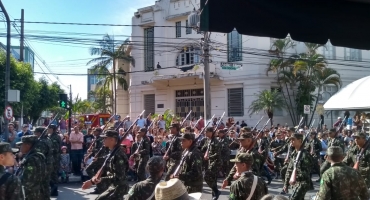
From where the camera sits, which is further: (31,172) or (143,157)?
(143,157)

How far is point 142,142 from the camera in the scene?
12.8 metres

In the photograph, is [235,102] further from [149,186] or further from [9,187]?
[9,187]

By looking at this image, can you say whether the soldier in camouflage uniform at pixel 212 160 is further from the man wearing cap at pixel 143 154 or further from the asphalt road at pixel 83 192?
the man wearing cap at pixel 143 154

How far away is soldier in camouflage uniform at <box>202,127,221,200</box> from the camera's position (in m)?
10.9

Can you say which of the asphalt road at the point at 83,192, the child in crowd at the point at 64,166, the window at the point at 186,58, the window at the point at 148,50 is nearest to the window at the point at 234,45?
the window at the point at 186,58

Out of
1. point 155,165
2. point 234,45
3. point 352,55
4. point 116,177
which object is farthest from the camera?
point 352,55

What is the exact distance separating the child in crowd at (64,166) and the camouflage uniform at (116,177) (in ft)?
27.3

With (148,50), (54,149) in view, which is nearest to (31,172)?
(54,149)

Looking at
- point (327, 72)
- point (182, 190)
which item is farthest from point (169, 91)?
point (182, 190)

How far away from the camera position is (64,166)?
15.0 m

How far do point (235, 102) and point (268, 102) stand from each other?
3.51 meters

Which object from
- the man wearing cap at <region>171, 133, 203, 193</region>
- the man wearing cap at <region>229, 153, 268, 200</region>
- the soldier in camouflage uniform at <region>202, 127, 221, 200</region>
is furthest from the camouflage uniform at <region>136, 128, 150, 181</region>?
the man wearing cap at <region>229, 153, 268, 200</region>

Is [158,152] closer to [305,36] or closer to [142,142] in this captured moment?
[142,142]

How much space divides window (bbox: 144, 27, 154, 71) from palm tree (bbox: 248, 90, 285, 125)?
10029mm
